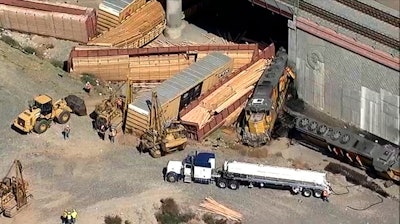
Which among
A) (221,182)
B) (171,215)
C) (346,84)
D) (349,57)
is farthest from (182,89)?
(349,57)

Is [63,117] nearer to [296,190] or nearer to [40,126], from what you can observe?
[40,126]

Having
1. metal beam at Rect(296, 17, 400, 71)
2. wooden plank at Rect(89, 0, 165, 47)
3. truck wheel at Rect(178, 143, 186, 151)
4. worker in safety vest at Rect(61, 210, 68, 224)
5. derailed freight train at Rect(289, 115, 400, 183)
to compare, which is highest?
metal beam at Rect(296, 17, 400, 71)

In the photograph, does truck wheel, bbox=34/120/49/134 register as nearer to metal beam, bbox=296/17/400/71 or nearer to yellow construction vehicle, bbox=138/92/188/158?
yellow construction vehicle, bbox=138/92/188/158

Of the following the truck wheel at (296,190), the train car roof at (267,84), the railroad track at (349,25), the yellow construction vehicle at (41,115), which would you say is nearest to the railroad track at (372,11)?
the railroad track at (349,25)

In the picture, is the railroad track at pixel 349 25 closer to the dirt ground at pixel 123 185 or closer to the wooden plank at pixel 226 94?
the wooden plank at pixel 226 94

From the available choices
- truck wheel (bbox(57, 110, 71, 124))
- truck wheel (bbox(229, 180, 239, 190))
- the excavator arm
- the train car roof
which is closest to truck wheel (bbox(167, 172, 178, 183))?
the excavator arm

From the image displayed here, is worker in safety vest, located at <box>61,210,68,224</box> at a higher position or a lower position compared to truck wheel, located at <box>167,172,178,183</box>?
lower
